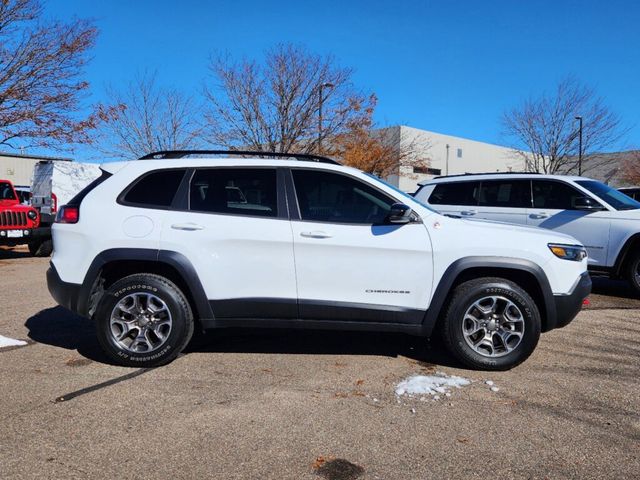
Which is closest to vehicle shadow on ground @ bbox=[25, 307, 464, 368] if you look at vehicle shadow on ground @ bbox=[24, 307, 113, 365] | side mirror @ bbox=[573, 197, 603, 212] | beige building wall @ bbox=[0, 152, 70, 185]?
vehicle shadow on ground @ bbox=[24, 307, 113, 365]

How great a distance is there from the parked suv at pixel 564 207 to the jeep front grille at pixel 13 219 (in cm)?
962

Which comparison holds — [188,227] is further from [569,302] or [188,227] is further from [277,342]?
[569,302]

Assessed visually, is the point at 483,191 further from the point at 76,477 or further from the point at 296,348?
the point at 76,477

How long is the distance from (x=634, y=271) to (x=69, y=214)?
7.72 metres

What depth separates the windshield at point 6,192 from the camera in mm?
13624

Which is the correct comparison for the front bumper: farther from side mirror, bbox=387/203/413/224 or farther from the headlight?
side mirror, bbox=387/203/413/224

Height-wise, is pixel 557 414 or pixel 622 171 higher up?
pixel 622 171

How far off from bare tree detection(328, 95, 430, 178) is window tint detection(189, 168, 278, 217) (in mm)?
15787

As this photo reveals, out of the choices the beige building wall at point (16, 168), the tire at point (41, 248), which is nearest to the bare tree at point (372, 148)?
the tire at point (41, 248)

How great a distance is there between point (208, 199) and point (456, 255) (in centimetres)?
218

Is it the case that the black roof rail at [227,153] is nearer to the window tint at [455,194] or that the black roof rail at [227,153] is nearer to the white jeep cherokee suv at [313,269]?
the white jeep cherokee suv at [313,269]

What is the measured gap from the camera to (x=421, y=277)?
4.49 meters

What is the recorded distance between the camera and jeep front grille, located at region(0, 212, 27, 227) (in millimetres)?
12695

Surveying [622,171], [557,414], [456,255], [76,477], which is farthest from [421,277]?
[622,171]
